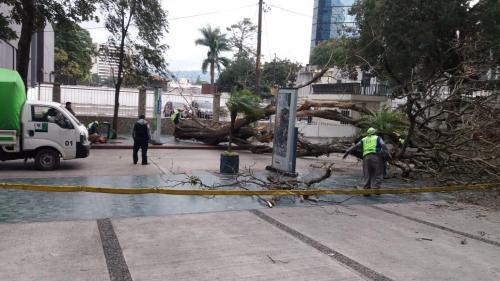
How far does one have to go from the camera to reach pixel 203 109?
25516 millimetres

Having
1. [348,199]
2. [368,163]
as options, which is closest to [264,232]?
[348,199]

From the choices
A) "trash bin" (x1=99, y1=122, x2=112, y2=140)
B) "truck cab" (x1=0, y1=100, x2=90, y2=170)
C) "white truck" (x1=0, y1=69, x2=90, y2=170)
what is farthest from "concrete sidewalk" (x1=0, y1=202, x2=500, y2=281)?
"trash bin" (x1=99, y1=122, x2=112, y2=140)

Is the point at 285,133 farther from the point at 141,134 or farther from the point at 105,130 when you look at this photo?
the point at 105,130

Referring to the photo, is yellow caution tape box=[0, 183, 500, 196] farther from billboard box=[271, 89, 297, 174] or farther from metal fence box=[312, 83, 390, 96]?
metal fence box=[312, 83, 390, 96]

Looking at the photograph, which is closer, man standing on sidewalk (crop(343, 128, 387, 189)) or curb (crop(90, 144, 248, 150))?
man standing on sidewalk (crop(343, 128, 387, 189))

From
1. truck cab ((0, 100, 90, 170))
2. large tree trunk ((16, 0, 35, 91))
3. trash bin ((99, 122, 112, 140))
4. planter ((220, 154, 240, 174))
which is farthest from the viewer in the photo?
trash bin ((99, 122, 112, 140))

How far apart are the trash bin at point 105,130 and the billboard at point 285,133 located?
9.43 meters

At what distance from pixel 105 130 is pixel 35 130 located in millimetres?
9554

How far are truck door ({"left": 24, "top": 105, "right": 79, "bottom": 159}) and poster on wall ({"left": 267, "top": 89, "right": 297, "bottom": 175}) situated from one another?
542 centimetres

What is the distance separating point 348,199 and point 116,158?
26.8 ft

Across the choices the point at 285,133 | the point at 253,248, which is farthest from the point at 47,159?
the point at 253,248

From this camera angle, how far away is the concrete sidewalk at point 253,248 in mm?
5238

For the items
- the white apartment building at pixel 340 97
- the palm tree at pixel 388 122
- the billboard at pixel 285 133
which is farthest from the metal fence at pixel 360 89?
the billboard at pixel 285 133

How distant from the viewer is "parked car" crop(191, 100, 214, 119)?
82.0ft
